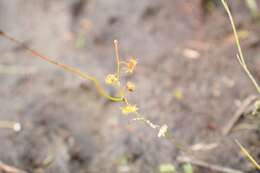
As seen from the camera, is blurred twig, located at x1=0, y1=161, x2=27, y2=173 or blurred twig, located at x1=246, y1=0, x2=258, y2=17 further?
blurred twig, located at x1=246, y1=0, x2=258, y2=17

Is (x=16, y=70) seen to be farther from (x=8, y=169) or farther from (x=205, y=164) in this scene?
(x=205, y=164)

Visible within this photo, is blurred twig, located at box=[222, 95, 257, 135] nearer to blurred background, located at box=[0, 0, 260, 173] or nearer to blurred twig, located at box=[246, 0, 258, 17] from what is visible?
blurred background, located at box=[0, 0, 260, 173]

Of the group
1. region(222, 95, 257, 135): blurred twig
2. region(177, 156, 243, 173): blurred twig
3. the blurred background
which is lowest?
region(177, 156, 243, 173): blurred twig

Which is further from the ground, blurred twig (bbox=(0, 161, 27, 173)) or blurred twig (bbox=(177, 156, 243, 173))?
blurred twig (bbox=(0, 161, 27, 173))

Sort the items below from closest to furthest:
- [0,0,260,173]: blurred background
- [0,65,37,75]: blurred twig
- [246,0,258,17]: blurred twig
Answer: [0,0,260,173]: blurred background < [0,65,37,75]: blurred twig < [246,0,258,17]: blurred twig

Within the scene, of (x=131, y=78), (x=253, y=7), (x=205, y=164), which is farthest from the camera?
(x=253, y=7)

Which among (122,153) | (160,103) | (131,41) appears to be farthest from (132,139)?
(131,41)

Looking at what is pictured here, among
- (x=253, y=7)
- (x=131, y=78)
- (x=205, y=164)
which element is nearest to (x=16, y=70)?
(x=131, y=78)

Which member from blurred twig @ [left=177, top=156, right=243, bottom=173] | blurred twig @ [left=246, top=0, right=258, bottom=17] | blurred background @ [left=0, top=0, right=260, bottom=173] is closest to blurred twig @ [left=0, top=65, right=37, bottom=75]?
blurred background @ [left=0, top=0, right=260, bottom=173]

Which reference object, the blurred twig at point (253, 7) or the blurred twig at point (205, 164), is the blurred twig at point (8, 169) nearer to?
the blurred twig at point (205, 164)
